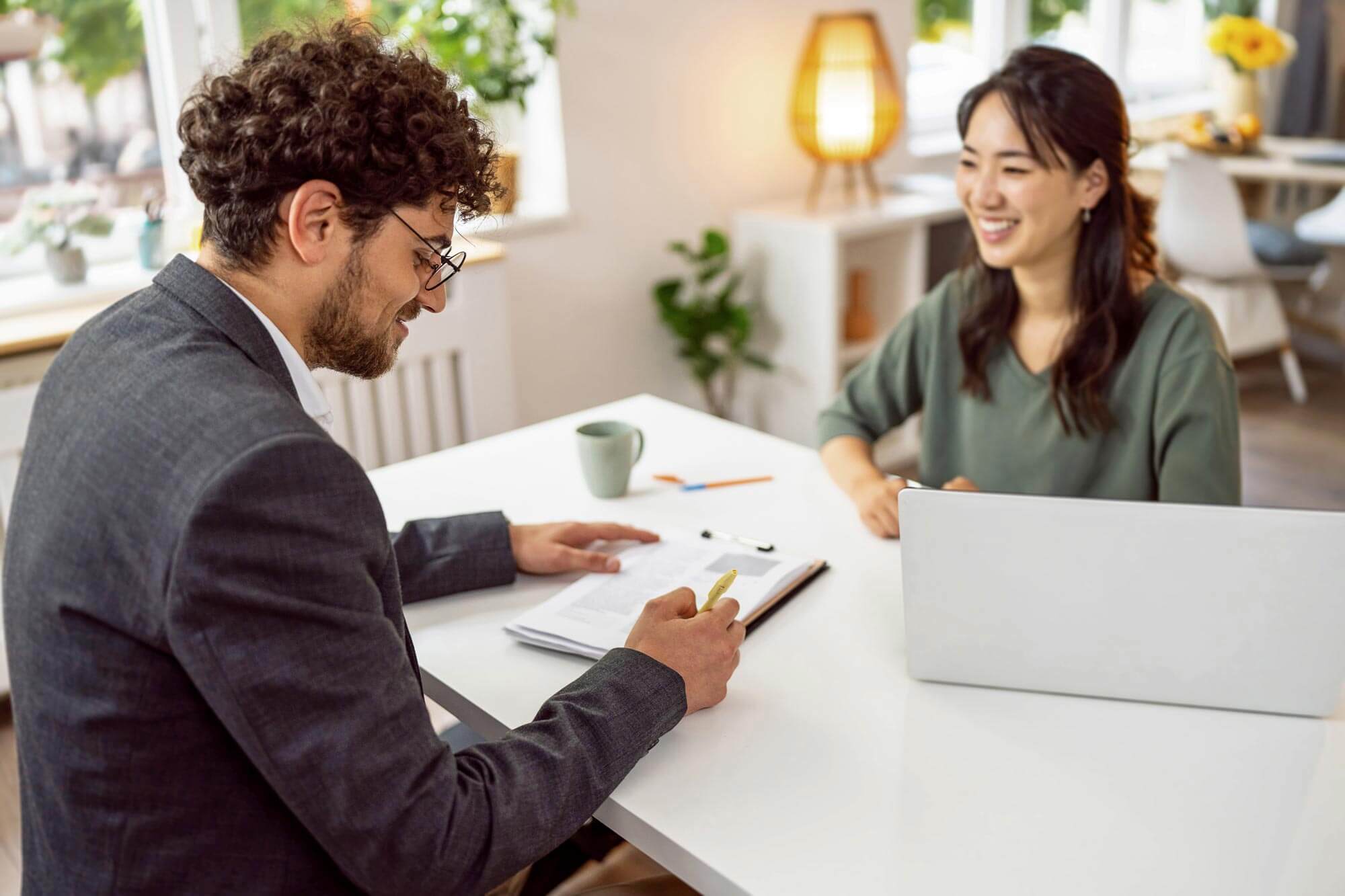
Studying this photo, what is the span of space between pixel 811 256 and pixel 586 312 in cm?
66

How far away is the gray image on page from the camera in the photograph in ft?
4.79

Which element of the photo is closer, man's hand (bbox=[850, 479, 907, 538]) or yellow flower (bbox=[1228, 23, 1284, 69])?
man's hand (bbox=[850, 479, 907, 538])

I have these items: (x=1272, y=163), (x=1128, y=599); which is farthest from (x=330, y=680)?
(x=1272, y=163)

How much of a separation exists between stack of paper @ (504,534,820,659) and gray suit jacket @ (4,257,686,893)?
0.30 m

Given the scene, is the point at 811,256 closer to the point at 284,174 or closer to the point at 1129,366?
the point at 1129,366

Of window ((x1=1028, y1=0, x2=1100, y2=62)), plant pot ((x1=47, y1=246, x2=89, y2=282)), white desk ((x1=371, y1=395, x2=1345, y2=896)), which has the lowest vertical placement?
white desk ((x1=371, y1=395, x2=1345, y2=896))

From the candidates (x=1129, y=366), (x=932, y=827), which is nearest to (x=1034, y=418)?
(x=1129, y=366)

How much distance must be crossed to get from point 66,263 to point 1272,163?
418 centimetres

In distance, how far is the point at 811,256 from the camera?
3.52m

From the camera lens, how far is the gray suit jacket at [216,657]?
857mm

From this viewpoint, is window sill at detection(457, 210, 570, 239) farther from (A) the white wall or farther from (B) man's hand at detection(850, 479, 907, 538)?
(B) man's hand at detection(850, 479, 907, 538)

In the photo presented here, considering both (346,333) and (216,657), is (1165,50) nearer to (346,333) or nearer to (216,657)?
(346,333)

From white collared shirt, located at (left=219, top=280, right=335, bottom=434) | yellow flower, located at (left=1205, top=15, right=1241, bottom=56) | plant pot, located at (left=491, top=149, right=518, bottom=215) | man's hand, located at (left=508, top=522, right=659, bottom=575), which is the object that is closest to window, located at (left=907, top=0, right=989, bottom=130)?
yellow flower, located at (left=1205, top=15, right=1241, bottom=56)

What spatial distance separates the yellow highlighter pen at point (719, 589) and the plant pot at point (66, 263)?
2024mm
